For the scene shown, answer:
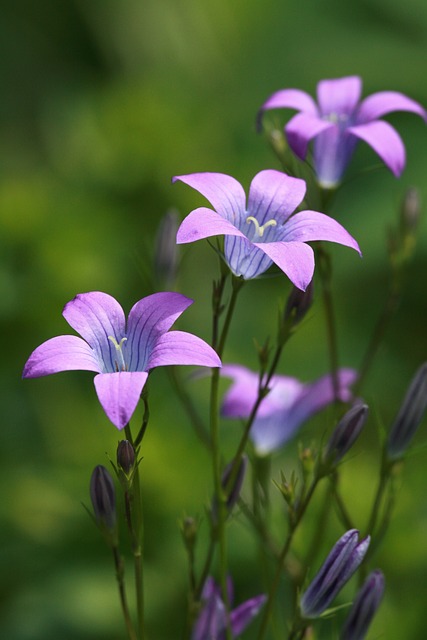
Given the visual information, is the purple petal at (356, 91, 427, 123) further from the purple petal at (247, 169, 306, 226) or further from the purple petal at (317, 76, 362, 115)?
the purple petal at (247, 169, 306, 226)

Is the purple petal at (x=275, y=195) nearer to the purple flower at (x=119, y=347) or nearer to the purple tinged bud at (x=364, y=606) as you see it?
the purple flower at (x=119, y=347)

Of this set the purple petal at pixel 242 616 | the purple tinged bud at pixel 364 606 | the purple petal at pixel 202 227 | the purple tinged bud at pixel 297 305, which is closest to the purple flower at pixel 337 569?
the purple tinged bud at pixel 364 606

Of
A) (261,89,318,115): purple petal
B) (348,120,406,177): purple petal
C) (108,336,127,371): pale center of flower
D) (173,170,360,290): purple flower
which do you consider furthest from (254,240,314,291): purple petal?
(261,89,318,115): purple petal

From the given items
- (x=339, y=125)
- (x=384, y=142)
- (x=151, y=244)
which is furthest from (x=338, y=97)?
(x=151, y=244)

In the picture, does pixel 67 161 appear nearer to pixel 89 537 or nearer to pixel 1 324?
pixel 1 324

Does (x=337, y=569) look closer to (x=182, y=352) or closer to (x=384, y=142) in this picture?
(x=182, y=352)

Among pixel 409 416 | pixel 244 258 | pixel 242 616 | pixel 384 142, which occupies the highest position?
pixel 384 142
